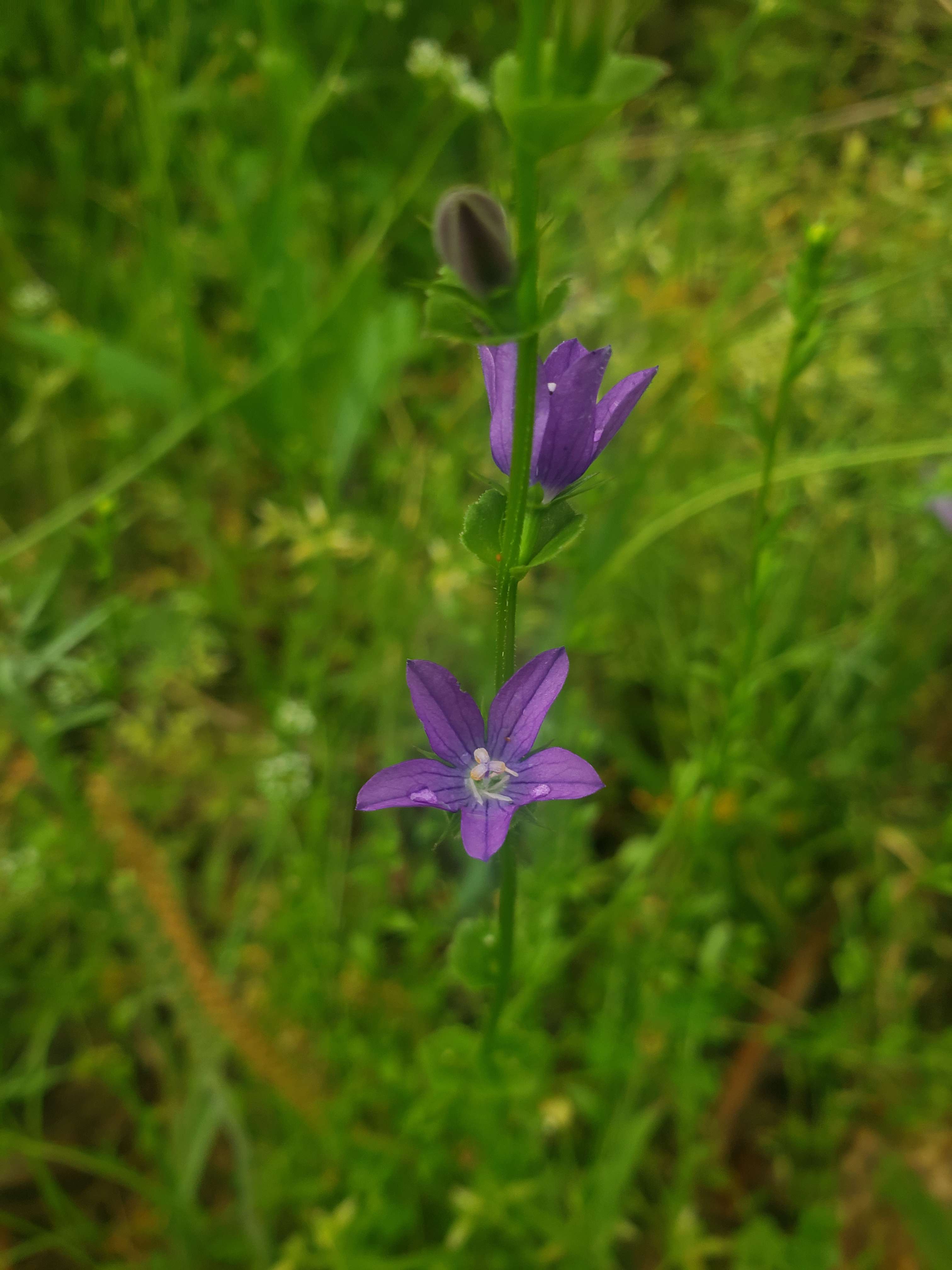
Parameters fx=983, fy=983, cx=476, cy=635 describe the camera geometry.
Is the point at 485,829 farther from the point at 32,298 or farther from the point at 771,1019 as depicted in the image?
the point at 32,298

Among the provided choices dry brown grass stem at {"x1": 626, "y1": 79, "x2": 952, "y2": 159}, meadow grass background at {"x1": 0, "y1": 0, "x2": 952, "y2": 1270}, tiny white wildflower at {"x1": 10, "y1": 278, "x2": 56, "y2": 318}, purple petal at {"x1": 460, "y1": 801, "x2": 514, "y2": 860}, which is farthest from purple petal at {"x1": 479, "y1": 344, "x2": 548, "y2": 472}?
tiny white wildflower at {"x1": 10, "y1": 278, "x2": 56, "y2": 318}

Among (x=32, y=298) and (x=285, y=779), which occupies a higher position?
(x=32, y=298)

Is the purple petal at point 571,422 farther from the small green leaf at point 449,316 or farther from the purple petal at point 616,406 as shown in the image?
the small green leaf at point 449,316

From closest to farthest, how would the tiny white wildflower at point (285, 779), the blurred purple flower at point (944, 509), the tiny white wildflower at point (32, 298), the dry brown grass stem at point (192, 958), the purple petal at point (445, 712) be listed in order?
the purple petal at point (445, 712) → the tiny white wildflower at point (285, 779) → the dry brown grass stem at point (192, 958) → the blurred purple flower at point (944, 509) → the tiny white wildflower at point (32, 298)

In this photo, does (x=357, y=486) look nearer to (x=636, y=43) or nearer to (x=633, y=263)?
(x=633, y=263)

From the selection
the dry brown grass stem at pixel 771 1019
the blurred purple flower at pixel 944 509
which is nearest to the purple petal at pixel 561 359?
the blurred purple flower at pixel 944 509

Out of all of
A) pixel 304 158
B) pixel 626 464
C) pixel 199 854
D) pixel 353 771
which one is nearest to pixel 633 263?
pixel 626 464

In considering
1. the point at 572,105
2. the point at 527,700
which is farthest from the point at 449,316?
the point at 527,700
